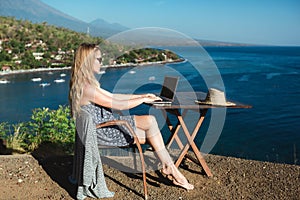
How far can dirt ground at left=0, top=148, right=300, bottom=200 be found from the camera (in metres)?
2.92

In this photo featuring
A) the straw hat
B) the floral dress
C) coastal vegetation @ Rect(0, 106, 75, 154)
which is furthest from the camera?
coastal vegetation @ Rect(0, 106, 75, 154)

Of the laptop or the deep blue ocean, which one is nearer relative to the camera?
the laptop

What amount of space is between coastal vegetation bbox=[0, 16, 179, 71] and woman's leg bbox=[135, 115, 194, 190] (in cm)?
3438

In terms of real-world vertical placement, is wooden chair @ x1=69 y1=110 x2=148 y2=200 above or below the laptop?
below

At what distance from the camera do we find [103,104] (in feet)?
9.30

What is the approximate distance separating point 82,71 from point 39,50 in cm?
4245

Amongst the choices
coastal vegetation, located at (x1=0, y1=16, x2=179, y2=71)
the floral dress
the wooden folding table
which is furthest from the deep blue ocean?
coastal vegetation, located at (x1=0, y1=16, x2=179, y2=71)

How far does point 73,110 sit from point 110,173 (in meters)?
0.91

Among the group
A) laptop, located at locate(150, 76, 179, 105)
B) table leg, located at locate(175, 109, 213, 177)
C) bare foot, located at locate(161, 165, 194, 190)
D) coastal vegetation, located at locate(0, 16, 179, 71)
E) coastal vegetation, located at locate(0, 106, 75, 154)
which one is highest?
laptop, located at locate(150, 76, 179, 105)

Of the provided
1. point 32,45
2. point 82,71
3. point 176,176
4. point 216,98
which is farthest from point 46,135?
→ point 32,45

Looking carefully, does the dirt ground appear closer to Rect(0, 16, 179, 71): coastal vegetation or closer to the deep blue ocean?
the deep blue ocean

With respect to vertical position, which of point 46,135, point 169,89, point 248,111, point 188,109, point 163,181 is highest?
point 169,89

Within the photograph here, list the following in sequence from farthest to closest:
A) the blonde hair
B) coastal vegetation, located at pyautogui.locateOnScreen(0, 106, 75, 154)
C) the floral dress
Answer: coastal vegetation, located at pyautogui.locateOnScreen(0, 106, 75, 154) → the floral dress → the blonde hair

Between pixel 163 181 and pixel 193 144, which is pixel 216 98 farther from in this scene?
pixel 163 181
